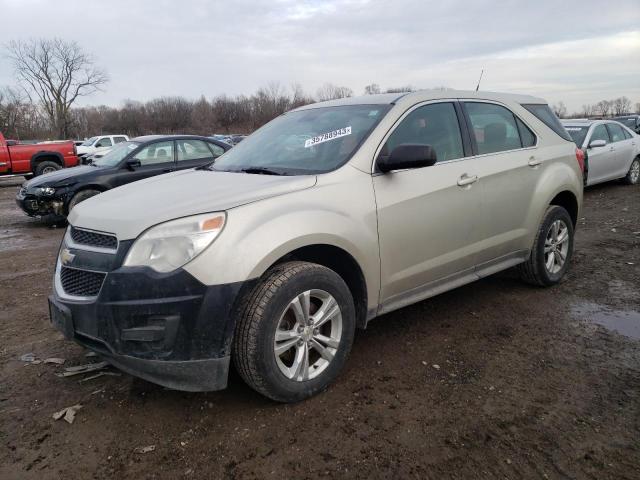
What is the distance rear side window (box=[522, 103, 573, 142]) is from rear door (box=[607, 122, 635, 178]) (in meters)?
7.36

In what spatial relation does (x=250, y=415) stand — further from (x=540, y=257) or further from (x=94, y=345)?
(x=540, y=257)

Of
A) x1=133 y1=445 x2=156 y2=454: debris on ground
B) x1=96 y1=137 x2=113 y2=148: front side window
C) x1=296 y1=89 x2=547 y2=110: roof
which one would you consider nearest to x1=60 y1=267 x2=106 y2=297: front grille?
x1=133 y1=445 x2=156 y2=454: debris on ground

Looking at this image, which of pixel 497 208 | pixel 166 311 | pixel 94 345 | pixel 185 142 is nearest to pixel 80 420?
pixel 94 345

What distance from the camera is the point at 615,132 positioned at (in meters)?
10.8

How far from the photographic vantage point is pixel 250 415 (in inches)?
105

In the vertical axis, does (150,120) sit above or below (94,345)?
above

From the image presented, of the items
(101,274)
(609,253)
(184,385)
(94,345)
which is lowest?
(609,253)

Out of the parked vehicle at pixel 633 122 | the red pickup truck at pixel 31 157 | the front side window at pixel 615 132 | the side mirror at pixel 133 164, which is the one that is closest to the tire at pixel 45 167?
the red pickup truck at pixel 31 157

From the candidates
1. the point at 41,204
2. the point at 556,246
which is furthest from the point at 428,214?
the point at 41,204

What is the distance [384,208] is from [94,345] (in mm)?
1840

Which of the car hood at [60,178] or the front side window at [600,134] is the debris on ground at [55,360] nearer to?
the car hood at [60,178]

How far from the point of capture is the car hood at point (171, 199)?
2494 millimetres

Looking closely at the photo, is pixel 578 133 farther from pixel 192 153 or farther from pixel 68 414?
pixel 68 414

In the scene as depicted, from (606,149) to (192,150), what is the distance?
28.6ft
